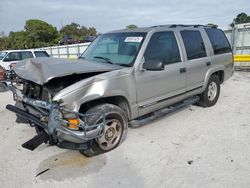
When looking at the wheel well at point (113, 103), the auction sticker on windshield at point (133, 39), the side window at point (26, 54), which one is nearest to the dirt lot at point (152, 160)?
the wheel well at point (113, 103)

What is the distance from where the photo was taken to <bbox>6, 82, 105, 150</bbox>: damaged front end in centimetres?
292

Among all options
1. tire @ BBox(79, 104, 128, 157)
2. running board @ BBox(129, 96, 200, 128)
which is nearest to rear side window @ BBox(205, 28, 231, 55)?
running board @ BBox(129, 96, 200, 128)

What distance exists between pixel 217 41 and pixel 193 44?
3.88ft

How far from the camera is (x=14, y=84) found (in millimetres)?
4035

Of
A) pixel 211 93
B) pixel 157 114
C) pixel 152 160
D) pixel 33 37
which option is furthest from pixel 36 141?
pixel 33 37

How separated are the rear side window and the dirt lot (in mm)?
1801

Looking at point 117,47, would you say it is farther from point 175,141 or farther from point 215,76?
point 215,76

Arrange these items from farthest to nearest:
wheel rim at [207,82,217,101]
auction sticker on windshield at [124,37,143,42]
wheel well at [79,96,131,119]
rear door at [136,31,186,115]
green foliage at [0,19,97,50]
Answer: green foliage at [0,19,97,50], wheel rim at [207,82,217,101], auction sticker on windshield at [124,37,143,42], rear door at [136,31,186,115], wheel well at [79,96,131,119]

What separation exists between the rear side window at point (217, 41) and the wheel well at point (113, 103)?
3.04 metres

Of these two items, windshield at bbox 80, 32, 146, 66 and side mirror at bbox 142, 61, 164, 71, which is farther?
windshield at bbox 80, 32, 146, 66

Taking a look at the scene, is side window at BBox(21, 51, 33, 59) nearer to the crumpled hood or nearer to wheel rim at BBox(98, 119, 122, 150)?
the crumpled hood

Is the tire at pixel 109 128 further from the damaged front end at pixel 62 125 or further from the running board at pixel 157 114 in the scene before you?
the running board at pixel 157 114

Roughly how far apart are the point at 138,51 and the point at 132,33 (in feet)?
1.89

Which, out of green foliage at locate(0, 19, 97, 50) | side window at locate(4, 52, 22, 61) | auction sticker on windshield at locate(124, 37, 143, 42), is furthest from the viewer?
green foliage at locate(0, 19, 97, 50)
